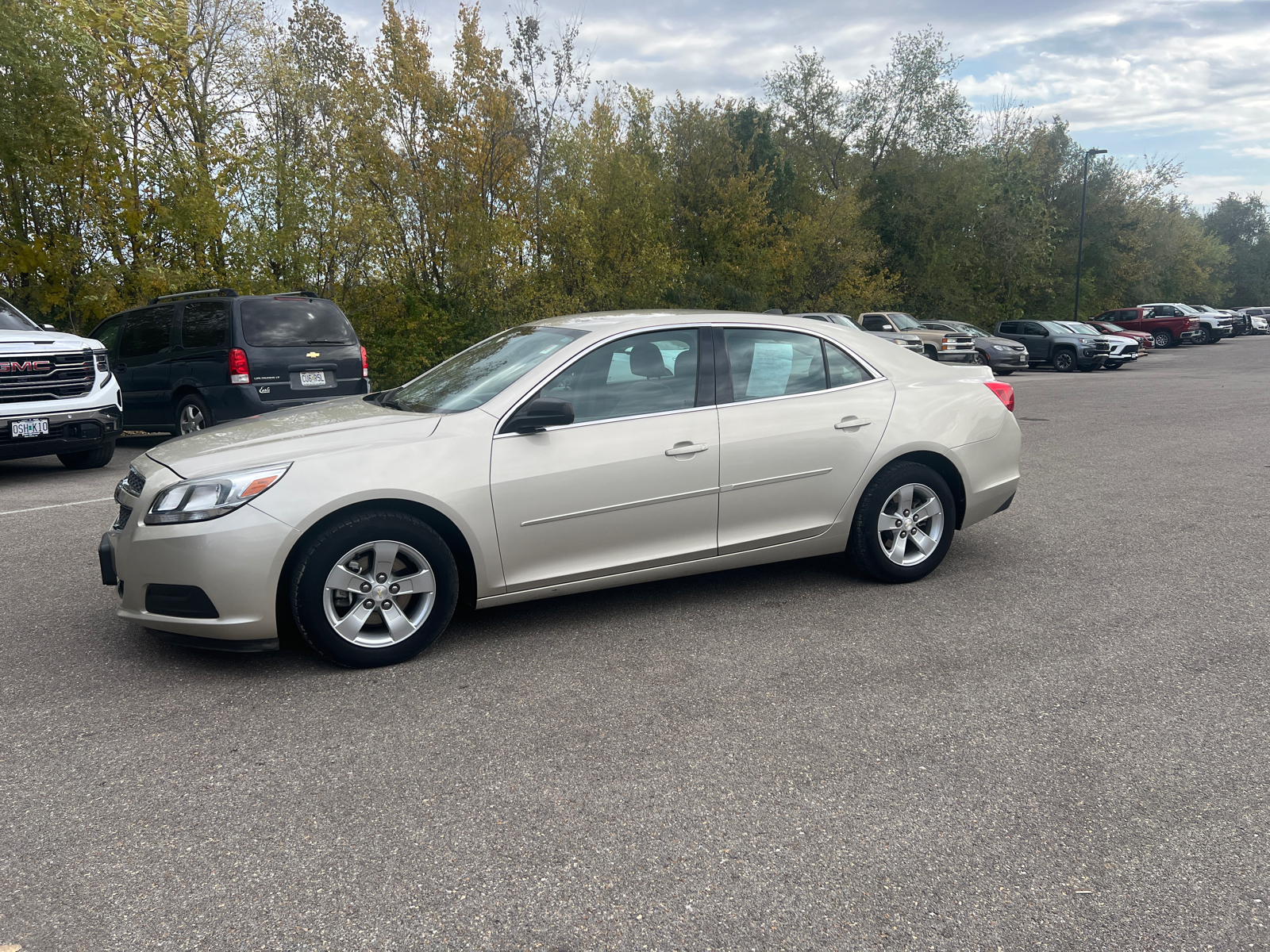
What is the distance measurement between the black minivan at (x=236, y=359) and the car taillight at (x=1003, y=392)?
7.39 meters

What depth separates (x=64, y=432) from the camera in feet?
30.4

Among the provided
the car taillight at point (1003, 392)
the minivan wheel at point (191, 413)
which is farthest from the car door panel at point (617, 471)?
the minivan wheel at point (191, 413)

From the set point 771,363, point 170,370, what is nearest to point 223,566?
point 771,363

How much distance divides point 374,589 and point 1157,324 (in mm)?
49997

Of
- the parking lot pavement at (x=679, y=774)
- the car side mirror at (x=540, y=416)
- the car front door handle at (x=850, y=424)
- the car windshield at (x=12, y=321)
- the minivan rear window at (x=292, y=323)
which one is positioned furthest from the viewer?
the minivan rear window at (x=292, y=323)

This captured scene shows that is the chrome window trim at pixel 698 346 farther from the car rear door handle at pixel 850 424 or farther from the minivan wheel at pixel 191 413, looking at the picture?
the minivan wheel at pixel 191 413

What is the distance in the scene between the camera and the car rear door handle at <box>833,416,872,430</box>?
5.17 m

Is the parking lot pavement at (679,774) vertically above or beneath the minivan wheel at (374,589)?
beneath

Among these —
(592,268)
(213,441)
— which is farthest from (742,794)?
(592,268)

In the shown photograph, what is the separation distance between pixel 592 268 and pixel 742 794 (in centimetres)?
2179

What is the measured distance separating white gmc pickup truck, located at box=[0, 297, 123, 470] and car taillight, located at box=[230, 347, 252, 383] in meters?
1.16

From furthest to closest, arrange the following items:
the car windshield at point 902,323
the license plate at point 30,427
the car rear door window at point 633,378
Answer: the car windshield at point 902,323 < the license plate at point 30,427 < the car rear door window at point 633,378

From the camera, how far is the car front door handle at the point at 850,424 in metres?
5.17

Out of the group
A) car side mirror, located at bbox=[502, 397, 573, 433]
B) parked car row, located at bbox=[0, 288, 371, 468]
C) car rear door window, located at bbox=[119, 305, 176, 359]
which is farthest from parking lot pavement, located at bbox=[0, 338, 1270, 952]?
car rear door window, located at bbox=[119, 305, 176, 359]
